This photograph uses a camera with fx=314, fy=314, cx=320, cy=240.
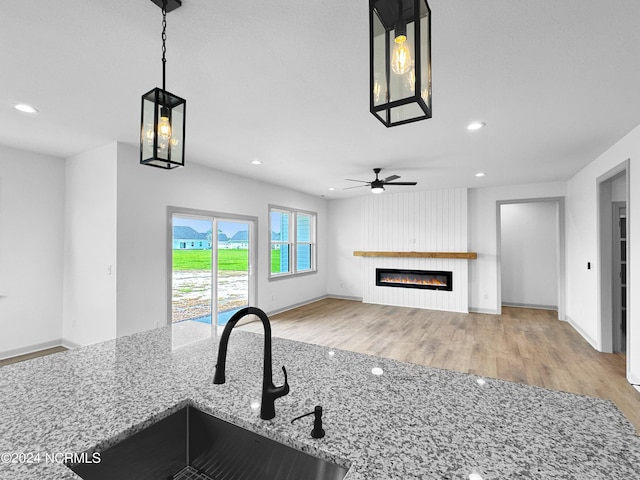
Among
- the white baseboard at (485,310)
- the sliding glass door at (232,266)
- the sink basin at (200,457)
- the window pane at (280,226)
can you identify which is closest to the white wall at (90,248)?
the sliding glass door at (232,266)

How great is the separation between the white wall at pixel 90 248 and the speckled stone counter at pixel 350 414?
2682mm

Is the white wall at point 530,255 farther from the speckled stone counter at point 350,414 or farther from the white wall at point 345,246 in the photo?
the speckled stone counter at point 350,414

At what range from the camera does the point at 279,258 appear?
21.9 feet

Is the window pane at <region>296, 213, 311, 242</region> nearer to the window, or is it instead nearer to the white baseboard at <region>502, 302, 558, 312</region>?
the window

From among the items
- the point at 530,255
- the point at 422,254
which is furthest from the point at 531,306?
the point at 422,254

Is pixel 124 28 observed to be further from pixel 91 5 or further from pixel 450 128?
pixel 450 128

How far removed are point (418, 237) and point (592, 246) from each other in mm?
3065

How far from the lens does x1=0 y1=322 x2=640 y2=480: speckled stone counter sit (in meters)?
0.77

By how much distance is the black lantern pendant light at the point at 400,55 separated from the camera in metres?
0.86

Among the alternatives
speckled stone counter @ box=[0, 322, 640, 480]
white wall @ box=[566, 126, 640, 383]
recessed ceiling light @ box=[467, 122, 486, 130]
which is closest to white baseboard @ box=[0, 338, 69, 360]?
speckled stone counter @ box=[0, 322, 640, 480]

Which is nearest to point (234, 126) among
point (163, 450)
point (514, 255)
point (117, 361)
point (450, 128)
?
point (450, 128)

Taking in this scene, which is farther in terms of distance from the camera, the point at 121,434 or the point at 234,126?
the point at 234,126

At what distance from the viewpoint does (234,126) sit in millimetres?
3215

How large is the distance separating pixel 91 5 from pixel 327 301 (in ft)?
22.3
